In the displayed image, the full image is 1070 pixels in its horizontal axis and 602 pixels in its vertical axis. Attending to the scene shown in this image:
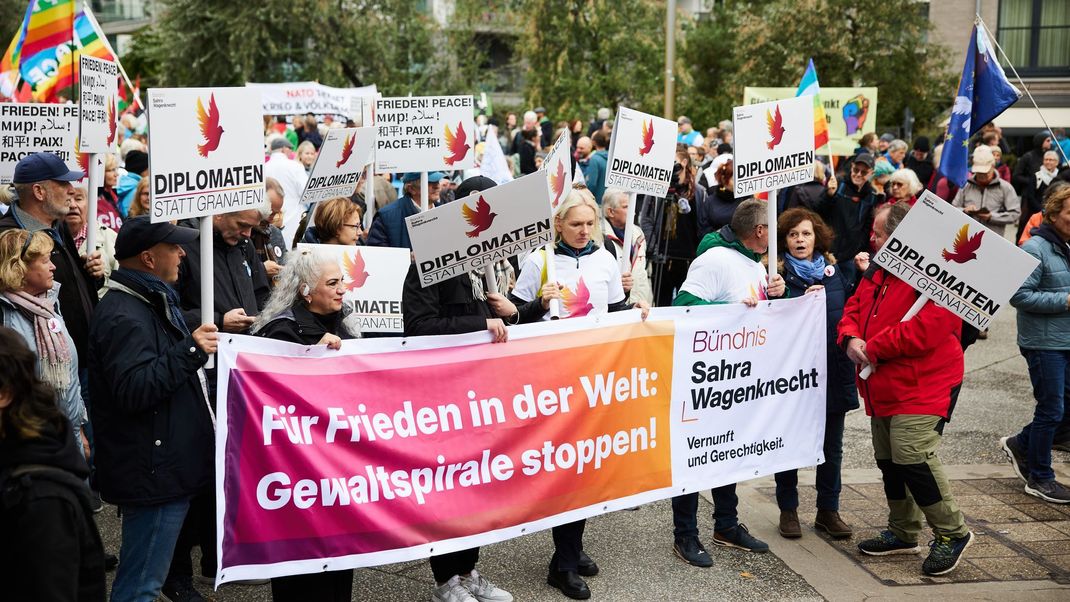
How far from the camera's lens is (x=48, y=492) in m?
2.85

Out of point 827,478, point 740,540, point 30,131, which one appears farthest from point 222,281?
point 827,478

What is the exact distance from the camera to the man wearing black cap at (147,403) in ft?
13.8

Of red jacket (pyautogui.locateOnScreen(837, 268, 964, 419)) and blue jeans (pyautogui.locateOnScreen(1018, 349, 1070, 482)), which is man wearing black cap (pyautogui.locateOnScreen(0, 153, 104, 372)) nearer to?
red jacket (pyautogui.locateOnScreen(837, 268, 964, 419))

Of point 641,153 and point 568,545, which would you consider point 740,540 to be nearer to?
point 568,545

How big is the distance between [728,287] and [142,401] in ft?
10.7

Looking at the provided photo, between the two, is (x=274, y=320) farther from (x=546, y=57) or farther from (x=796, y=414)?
(x=546, y=57)

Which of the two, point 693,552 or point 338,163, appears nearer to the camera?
point 693,552

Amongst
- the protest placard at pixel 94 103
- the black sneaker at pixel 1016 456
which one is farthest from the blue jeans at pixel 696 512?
the protest placard at pixel 94 103

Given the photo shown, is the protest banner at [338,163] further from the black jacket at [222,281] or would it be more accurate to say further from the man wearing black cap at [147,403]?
the man wearing black cap at [147,403]

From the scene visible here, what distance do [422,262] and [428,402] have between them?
25.4 inches

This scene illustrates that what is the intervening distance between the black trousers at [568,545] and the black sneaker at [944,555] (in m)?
1.90

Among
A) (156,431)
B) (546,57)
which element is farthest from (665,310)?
(546,57)

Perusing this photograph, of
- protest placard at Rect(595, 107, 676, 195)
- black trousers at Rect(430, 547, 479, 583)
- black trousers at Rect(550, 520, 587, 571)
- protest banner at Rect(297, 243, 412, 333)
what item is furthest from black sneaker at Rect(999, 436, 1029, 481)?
protest banner at Rect(297, 243, 412, 333)

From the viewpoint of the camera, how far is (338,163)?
26.8 feet
